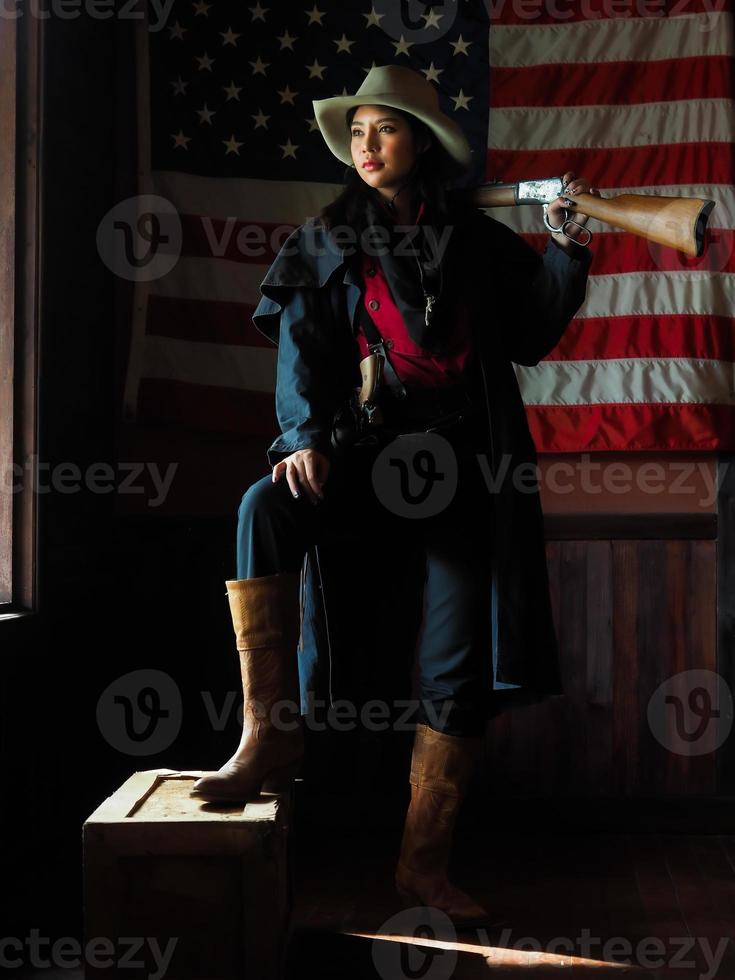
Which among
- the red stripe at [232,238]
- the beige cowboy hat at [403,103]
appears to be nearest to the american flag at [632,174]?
the red stripe at [232,238]

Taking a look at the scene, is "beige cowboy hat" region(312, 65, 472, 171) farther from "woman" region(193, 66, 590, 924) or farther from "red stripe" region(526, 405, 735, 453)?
"red stripe" region(526, 405, 735, 453)

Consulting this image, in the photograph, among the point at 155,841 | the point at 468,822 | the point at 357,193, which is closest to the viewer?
the point at 155,841

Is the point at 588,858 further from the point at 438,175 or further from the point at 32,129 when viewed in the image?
the point at 32,129

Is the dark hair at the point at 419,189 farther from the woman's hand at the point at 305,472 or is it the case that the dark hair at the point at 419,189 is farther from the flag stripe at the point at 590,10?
the flag stripe at the point at 590,10

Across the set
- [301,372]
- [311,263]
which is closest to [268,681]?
[301,372]

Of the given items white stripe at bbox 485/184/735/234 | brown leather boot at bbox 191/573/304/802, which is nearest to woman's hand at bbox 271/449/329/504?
brown leather boot at bbox 191/573/304/802

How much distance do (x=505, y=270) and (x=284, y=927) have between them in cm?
143

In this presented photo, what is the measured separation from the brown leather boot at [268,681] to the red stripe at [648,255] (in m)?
1.63

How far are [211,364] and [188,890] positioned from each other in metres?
1.71

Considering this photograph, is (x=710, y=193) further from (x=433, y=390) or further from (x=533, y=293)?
(x=433, y=390)

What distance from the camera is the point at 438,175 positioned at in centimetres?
236

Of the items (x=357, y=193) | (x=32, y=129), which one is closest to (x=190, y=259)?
(x=32, y=129)

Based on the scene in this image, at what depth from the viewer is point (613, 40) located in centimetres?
316

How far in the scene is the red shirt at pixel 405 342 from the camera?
224 cm
